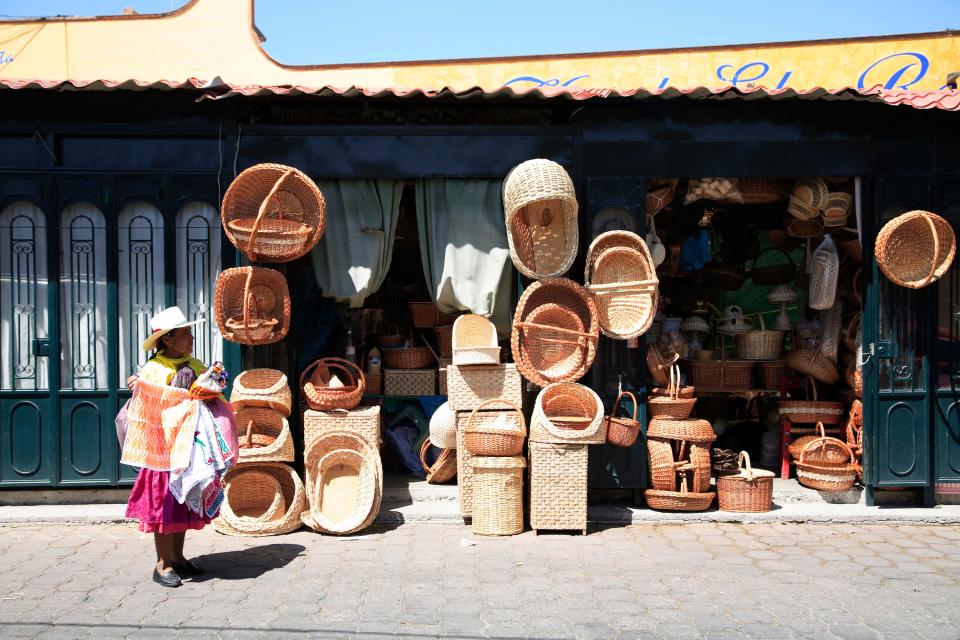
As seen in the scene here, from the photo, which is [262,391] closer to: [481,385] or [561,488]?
[481,385]

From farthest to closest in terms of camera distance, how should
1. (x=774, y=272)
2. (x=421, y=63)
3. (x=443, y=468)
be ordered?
1. (x=421, y=63)
2. (x=774, y=272)
3. (x=443, y=468)

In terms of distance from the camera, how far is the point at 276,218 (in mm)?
6777

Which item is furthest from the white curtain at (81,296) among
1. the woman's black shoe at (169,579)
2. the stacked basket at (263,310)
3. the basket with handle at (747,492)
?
the basket with handle at (747,492)

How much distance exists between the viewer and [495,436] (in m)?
6.31

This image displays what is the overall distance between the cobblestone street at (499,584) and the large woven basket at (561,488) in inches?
7.6

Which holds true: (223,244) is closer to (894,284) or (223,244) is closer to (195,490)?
(195,490)

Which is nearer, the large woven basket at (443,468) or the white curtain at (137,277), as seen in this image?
the white curtain at (137,277)

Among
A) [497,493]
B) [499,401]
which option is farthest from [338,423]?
[497,493]

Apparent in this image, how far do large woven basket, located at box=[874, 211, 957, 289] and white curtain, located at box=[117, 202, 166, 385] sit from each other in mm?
6036

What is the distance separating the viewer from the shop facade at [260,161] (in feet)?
22.9

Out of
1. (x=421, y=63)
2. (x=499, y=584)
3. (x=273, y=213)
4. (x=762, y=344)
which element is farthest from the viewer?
(x=421, y=63)

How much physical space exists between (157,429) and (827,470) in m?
5.47

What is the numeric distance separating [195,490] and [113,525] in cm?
210

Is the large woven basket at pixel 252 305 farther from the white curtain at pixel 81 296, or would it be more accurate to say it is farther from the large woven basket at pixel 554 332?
the large woven basket at pixel 554 332
